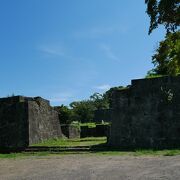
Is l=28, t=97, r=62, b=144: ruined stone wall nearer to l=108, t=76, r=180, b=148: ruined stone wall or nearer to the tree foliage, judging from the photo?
l=108, t=76, r=180, b=148: ruined stone wall

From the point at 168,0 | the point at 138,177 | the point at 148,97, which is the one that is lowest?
the point at 138,177

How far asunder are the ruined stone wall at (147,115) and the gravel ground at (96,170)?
4.58 metres

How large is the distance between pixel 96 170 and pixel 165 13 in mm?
5470

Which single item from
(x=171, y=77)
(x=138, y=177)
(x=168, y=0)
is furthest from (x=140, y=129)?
(x=138, y=177)

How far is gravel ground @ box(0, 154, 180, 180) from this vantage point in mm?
8996

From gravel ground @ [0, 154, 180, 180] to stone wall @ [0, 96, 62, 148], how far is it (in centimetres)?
722

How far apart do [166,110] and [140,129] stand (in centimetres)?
139

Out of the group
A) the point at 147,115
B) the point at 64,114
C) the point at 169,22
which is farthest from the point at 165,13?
the point at 64,114

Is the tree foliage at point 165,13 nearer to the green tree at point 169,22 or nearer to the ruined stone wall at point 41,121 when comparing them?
the green tree at point 169,22

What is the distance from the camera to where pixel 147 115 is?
1711 centimetres

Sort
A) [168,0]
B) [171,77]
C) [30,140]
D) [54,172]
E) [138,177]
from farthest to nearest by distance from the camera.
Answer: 1. [30,140]
2. [171,77]
3. [168,0]
4. [54,172]
5. [138,177]

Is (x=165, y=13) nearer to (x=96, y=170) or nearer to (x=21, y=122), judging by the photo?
(x=96, y=170)

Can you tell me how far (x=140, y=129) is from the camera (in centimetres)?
1727

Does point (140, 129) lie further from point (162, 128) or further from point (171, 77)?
point (171, 77)
